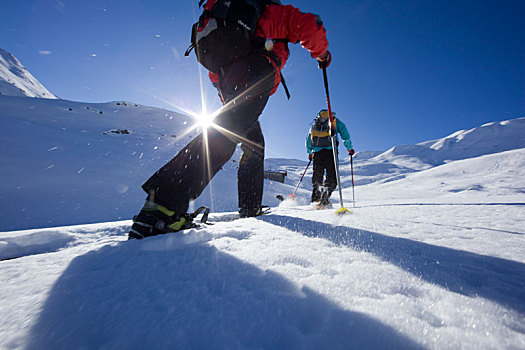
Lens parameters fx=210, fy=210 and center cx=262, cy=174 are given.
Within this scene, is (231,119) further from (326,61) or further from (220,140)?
(326,61)

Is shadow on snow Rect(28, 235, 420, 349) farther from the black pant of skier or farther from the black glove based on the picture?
the black glove

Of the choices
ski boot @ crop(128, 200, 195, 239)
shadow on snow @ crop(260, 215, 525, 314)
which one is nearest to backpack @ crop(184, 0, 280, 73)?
ski boot @ crop(128, 200, 195, 239)

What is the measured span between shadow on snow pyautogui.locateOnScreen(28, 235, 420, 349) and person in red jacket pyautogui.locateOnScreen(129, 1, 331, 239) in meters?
0.55

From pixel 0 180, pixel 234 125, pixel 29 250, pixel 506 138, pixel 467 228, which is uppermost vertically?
pixel 506 138

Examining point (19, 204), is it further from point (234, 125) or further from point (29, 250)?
point (234, 125)

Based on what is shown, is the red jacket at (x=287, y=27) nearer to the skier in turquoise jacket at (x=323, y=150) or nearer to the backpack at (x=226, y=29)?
the backpack at (x=226, y=29)

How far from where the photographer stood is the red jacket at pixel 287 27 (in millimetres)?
1613

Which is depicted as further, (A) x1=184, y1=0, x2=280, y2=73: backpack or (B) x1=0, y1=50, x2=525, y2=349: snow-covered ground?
(A) x1=184, y1=0, x2=280, y2=73: backpack

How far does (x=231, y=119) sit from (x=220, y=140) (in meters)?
0.16

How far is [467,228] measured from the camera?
107cm

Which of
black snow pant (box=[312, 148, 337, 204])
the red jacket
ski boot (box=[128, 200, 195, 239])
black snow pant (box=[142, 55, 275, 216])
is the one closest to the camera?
ski boot (box=[128, 200, 195, 239])

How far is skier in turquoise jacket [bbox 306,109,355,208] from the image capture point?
4574mm

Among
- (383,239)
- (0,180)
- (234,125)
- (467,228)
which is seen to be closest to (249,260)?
(383,239)

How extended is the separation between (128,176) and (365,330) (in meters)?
5.95
